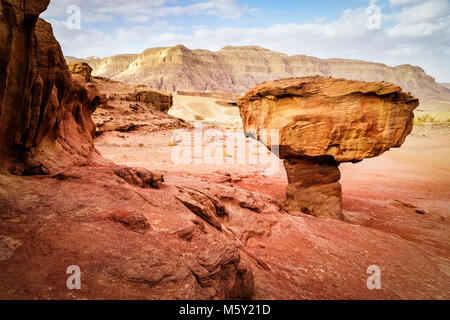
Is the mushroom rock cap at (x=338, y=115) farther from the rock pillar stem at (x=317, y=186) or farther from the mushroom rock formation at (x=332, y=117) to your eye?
the rock pillar stem at (x=317, y=186)

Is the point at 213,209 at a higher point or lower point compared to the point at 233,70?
lower

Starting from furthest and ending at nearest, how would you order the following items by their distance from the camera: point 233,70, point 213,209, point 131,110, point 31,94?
point 233,70 < point 131,110 < point 213,209 < point 31,94

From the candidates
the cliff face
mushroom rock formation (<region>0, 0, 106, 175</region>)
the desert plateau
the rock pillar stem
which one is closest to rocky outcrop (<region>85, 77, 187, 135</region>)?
the desert plateau

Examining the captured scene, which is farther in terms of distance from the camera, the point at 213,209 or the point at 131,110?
the point at 131,110

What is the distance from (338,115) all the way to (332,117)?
114mm

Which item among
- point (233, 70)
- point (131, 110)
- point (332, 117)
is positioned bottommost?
point (332, 117)

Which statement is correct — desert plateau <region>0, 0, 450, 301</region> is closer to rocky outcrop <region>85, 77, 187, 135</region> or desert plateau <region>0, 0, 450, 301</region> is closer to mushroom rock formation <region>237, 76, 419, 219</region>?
mushroom rock formation <region>237, 76, 419, 219</region>

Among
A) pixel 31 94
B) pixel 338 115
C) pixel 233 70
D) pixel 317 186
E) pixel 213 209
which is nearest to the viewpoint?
pixel 31 94

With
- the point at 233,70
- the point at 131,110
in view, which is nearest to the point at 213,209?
the point at 131,110

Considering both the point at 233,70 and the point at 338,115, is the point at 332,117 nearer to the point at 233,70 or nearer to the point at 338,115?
the point at 338,115

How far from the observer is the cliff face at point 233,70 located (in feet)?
267

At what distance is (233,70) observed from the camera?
339 feet

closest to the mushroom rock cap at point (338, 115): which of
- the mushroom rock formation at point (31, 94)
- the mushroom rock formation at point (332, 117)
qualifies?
the mushroom rock formation at point (332, 117)

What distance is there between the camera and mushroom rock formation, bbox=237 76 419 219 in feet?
15.7
